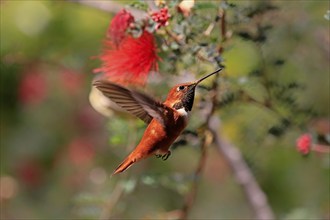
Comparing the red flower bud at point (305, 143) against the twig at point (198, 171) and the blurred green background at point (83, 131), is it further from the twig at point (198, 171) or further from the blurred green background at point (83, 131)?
the blurred green background at point (83, 131)

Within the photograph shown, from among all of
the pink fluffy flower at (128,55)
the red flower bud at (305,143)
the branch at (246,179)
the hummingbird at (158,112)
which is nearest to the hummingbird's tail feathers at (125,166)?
the hummingbird at (158,112)

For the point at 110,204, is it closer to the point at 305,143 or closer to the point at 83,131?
the point at 305,143

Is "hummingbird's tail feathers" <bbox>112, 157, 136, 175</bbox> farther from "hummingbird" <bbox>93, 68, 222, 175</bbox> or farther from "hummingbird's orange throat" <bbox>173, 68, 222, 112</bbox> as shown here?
"hummingbird's orange throat" <bbox>173, 68, 222, 112</bbox>

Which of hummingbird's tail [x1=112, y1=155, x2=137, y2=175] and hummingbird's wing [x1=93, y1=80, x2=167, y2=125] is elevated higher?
hummingbird's wing [x1=93, y1=80, x2=167, y2=125]

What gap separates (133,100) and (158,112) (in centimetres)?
A: 8

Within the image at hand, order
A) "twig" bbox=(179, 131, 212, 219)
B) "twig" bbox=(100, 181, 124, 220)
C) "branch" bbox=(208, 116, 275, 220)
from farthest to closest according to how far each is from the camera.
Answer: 1. "branch" bbox=(208, 116, 275, 220)
2. "twig" bbox=(100, 181, 124, 220)
3. "twig" bbox=(179, 131, 212, 219)

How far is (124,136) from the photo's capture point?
2.30 metres

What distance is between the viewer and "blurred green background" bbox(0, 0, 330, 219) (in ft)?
10.5

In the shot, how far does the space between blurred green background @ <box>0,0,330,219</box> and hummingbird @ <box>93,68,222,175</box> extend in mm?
996

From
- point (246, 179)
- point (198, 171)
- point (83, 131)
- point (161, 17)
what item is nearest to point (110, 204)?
point (198, 171)

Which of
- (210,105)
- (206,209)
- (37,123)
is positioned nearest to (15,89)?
(37,123)

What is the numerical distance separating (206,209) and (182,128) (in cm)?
242

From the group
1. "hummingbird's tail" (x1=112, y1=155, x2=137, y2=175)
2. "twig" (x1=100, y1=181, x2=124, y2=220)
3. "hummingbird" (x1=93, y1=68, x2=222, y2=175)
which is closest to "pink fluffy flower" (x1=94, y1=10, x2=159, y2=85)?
"hummingbird" (x1=93, y1=68, x2=222, y2=175)

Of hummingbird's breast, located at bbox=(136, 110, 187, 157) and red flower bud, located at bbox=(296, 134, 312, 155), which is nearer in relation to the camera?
hummingbird's breast, located at bbox=(136, 110, 187, 157)
